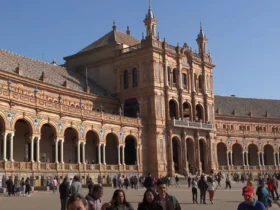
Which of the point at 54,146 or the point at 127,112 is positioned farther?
the point at 127,112

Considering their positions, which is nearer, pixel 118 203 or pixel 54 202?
pixel 118 203

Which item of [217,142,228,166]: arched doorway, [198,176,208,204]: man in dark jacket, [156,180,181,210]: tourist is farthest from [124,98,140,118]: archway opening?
[156,180,181,210]: tourist

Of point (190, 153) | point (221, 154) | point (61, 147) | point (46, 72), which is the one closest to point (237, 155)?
point (221, 154)

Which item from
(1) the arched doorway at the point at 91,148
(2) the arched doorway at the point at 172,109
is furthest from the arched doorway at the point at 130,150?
(2) the arched doorway at the point at 172,109

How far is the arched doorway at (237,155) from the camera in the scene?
7494cm

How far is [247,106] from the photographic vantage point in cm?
8294

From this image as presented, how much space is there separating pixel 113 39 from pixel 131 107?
1002cm

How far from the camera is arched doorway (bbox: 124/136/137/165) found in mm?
53938

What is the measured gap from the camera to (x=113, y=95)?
5728 cm

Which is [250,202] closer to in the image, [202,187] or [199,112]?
[202,187]

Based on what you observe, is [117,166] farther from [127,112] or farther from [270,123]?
[270,123]

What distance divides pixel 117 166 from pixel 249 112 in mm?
38716

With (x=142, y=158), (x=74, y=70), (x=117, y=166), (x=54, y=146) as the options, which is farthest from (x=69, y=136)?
(x=74, y=70)

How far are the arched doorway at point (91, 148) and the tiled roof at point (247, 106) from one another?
32204mm
